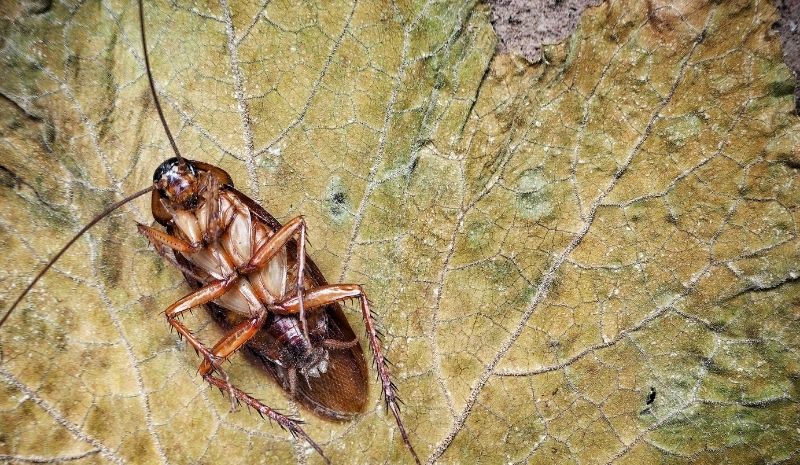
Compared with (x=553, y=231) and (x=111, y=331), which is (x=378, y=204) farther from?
(x=111, y=331)

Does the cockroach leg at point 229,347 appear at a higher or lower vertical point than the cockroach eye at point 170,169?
lower

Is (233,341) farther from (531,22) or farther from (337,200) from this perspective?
(531,22)

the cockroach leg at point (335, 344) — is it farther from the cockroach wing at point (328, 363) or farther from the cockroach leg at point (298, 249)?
the cockroach leg at point (298, 249)

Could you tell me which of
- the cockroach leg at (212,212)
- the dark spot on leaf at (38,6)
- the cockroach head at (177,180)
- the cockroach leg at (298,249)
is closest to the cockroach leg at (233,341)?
the cockroach leg at (298,249)

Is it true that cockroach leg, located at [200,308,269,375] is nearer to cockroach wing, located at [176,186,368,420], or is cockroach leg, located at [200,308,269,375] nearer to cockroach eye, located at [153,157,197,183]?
cockroach wing, located at [176,186,368,420]

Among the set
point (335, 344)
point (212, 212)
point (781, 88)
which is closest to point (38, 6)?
point (212, 212)

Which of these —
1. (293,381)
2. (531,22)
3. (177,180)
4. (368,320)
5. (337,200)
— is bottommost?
(293,381)

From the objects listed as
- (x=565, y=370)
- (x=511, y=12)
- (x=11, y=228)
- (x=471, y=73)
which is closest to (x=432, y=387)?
(x=565, y=370)

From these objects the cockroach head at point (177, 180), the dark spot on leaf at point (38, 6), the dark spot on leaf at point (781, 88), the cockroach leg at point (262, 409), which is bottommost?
the cockroach leg at point (262, 409)
